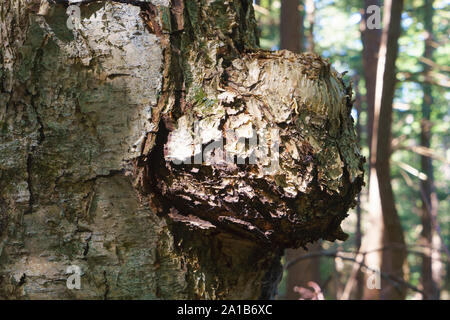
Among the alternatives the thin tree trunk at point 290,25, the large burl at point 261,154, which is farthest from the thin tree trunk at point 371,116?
the large burl at point 261,154

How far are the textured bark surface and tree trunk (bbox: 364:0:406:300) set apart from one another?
174 centimetres

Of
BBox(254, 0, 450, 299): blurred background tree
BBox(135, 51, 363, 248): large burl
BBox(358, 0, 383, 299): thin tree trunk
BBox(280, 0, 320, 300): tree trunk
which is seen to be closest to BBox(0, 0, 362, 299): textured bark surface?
BBox(135, 51, 363, 248): large burl

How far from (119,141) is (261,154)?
429mm

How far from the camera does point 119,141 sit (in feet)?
3.90

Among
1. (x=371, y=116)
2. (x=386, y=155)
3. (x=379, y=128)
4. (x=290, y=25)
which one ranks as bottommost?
(x=386, y=155)

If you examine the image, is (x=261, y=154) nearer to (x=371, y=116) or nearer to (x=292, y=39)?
(x=292, y=39)

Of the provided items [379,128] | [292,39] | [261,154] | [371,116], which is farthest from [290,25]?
[261,154]

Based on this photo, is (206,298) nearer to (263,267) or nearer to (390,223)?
(263,267)

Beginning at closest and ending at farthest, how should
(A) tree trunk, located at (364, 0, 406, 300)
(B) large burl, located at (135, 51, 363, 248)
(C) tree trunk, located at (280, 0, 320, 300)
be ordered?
(B) large burl, located at (135, 51, 363, 248)
(A) tree trunk, located at (364, 0, 406, 300)
(C) tree trunk, located at (280, 0, 320, 300)

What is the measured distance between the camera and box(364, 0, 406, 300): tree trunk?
2.70 m

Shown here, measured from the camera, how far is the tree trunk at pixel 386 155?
270 centimetres

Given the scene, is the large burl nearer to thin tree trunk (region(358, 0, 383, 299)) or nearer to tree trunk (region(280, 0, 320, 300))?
tree trunk (region(280, 0, 320, 300))

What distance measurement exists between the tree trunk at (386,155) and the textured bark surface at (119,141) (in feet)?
5.70
